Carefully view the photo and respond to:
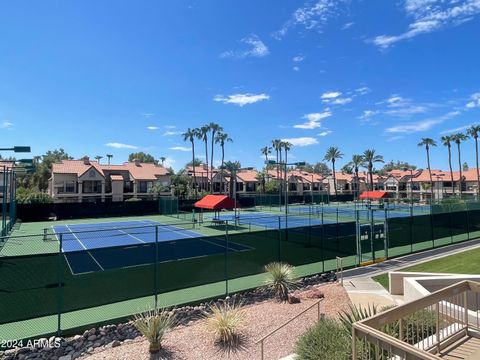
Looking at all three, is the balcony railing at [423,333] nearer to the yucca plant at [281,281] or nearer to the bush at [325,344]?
the bush at [325,344]

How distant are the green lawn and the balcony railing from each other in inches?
280

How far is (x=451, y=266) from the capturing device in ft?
53.1

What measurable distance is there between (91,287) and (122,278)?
108 cm

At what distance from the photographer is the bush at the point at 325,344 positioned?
19.5 feet

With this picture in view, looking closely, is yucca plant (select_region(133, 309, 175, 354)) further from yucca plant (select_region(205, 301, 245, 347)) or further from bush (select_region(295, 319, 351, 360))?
bush (select_region(295, 319, 351, 360))

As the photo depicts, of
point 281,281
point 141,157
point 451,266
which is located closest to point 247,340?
point 281,281

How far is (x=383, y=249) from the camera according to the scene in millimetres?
18312

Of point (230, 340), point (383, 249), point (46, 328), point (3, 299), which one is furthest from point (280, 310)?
point (383, 249)

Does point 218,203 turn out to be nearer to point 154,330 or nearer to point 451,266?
point 451,266

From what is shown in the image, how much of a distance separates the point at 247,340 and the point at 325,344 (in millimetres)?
2687

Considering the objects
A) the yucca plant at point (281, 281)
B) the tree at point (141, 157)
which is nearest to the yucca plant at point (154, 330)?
the yucca plant at point (281, 281)

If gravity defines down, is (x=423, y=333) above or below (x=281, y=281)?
above

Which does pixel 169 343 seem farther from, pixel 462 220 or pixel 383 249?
pixel 462 220

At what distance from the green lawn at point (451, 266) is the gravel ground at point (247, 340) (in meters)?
5.29
